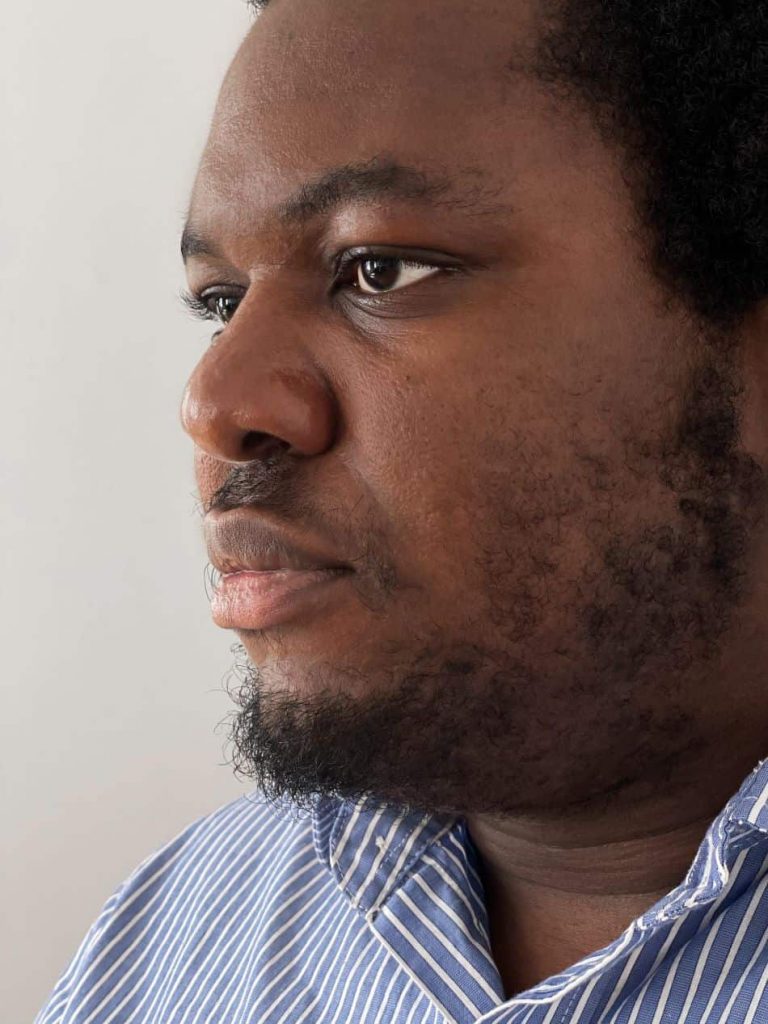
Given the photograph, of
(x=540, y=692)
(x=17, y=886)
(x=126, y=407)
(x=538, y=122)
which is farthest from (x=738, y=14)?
(x=17, y=886)

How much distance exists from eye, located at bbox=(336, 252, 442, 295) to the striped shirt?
1.31 ft

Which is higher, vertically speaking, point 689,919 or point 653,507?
point 653,507

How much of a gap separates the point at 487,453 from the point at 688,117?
0.29 metres

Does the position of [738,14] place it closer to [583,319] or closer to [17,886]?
[583,319]

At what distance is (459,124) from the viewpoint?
94 cm

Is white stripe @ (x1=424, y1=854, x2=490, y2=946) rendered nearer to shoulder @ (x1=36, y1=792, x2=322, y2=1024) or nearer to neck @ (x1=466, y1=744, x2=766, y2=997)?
neck @ (x1=466, y1=744, x2=766, y2=997)

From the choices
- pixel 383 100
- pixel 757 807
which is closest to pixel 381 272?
pixel 383 100

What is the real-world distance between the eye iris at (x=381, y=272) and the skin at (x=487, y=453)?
11mm

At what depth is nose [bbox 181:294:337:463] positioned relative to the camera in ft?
3.05

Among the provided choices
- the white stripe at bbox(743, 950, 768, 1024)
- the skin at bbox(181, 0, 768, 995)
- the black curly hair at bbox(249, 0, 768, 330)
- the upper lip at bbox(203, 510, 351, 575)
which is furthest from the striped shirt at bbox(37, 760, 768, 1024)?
the black curly hair at bbox(249, 0, 768, 330)

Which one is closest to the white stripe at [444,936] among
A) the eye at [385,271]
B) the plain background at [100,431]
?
the eye at [385,271]

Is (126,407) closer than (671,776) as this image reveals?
No

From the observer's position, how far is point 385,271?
3.14 feet

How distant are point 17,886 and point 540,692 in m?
1.23
